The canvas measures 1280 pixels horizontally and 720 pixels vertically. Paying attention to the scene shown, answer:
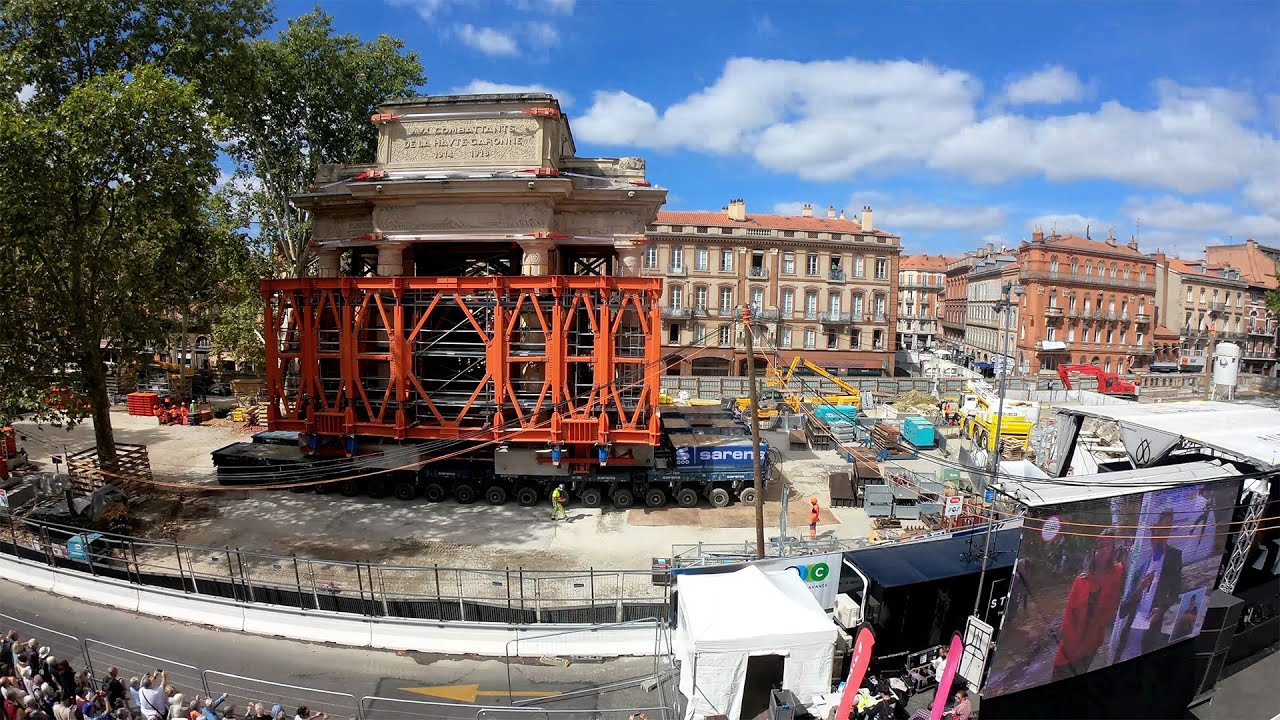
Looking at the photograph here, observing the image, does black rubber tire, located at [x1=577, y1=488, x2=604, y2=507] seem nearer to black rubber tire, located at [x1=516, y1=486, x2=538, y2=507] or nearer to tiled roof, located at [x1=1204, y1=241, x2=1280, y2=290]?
black rubber tire, located at [x1=516, y1=486, x2=538, y2=507]

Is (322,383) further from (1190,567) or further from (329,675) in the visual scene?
(1190,567)

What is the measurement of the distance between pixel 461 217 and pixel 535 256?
2.95 m

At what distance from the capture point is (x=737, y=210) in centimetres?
5338

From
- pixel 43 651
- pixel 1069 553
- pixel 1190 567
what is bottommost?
pixel 43 651

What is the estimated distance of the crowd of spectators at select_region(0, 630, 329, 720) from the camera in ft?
29.7

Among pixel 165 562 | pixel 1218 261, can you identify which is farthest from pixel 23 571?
pixel 1218 261

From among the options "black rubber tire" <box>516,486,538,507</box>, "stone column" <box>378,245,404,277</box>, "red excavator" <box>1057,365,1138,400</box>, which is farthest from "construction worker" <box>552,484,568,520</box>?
"red excavator" <box>1057,365,1138,400</box>

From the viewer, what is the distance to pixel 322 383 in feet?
75.6

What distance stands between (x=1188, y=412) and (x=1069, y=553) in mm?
8286

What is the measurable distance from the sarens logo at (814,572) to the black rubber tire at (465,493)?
43.8 feet

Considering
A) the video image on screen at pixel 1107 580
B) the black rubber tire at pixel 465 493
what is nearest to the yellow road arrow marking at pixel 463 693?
the video image on screen at pixel 1107 580

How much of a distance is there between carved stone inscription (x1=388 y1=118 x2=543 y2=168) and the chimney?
3359 cm

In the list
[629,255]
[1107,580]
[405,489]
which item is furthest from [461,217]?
[1107,580]

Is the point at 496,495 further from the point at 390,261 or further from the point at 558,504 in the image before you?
the point at 390,261
